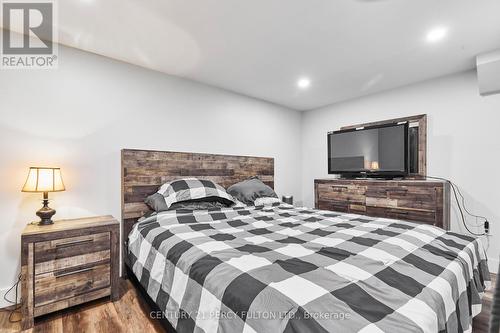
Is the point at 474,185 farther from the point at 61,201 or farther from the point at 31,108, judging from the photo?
the point at 31,108

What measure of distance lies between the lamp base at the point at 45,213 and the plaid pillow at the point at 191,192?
923 mm

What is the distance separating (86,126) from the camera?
8.02 feet

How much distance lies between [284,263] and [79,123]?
93.6 inches

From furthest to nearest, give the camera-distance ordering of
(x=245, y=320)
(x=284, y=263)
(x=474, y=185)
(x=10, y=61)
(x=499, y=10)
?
(x=474, y=185)
(x=10, y=61)
(x=499, y=10)
(x=284, y=263)
(x=245, y=320)

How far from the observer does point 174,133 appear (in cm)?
303

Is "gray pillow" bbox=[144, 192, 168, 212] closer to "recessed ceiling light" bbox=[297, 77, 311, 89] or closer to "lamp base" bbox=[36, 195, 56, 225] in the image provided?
"lamp base" bbox=[36, 195, 56, 225]

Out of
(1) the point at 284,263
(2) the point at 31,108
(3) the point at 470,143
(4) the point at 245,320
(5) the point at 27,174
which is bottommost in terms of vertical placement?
(4) the point at 245,320

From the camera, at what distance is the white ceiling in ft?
6.06

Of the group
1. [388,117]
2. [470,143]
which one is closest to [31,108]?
[388,117]

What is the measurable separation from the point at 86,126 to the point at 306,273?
2.48 meters

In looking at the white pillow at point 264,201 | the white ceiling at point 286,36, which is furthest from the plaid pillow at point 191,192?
the white ceiling at point 286,36

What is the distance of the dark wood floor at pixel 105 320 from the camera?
1.75 meters

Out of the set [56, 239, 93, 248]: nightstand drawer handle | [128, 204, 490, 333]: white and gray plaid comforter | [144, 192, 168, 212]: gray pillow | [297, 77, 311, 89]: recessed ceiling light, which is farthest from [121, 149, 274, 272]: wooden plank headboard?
[297, 77, 311, 89]: recessed ceiling light

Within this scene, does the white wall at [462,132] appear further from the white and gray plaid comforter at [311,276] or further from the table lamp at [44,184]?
the table lamp at [44,184]
